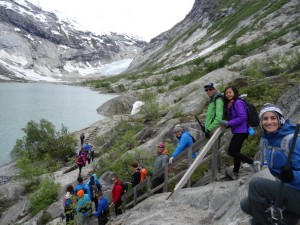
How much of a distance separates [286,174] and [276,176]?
1.25 ft

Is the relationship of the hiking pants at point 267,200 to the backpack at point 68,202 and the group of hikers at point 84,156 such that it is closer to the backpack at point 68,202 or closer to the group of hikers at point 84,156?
the backpack at point 68,202

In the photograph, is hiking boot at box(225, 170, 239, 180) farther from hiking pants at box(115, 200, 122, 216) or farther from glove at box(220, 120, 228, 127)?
hiking pants at box(115, 200, 122, 216)

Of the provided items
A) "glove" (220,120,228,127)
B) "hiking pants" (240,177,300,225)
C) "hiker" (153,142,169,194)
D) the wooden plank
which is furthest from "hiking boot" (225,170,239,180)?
"hiking pants" (240,177,300,225)

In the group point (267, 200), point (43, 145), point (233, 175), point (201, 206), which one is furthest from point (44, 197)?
point (267, 200)

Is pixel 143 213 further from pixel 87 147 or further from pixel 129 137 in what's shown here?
pixel 87 147

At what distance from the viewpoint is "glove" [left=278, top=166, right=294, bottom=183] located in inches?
167

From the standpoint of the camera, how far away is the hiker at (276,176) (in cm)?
434

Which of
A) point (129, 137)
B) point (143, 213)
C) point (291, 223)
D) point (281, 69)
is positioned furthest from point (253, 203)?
point (281, 69)

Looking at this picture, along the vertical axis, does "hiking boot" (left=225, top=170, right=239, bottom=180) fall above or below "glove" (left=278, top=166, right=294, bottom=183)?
below

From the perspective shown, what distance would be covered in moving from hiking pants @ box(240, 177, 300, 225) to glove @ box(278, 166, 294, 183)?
193mm

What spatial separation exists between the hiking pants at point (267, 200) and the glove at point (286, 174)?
193 mm

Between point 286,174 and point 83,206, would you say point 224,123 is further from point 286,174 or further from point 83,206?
point 83,206

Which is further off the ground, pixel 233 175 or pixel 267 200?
pixel 267 200

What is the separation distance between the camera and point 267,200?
4855 millimetres
